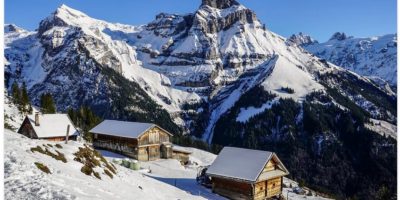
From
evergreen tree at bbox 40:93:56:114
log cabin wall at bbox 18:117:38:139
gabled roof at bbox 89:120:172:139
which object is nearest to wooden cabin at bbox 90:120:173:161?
gabled roof at bbox 89:120:172:139

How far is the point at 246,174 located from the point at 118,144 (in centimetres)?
3612

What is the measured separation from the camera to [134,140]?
79250mm

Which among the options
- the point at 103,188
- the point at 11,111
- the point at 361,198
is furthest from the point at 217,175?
the point at 361,198

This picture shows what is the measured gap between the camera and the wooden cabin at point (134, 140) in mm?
79250

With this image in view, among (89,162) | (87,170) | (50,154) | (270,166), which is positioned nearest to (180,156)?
(270,166)

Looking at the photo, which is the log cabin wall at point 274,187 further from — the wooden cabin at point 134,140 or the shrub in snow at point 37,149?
the wooden cabin at point 134,140

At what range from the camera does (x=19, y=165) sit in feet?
93.6

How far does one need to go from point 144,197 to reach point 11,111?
86.8 meters

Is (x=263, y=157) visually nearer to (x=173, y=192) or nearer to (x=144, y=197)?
(x=173, y=192)

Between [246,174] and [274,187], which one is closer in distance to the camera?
[246,174]

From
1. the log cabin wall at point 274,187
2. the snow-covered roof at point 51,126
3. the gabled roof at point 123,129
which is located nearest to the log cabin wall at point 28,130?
the snow-covered roof at point 51,126

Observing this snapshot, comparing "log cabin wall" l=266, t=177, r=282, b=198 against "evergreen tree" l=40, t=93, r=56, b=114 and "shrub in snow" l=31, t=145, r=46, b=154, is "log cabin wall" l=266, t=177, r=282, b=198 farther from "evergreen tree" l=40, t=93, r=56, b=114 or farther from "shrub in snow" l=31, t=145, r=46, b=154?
"evergreen tree" l=40, t=93, r=56, b=114

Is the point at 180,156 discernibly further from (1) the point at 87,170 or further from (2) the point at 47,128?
(1) the point at 87,170

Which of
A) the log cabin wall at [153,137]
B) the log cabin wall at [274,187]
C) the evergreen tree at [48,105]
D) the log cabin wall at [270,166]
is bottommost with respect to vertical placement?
the log cabin wall at [274,187]
